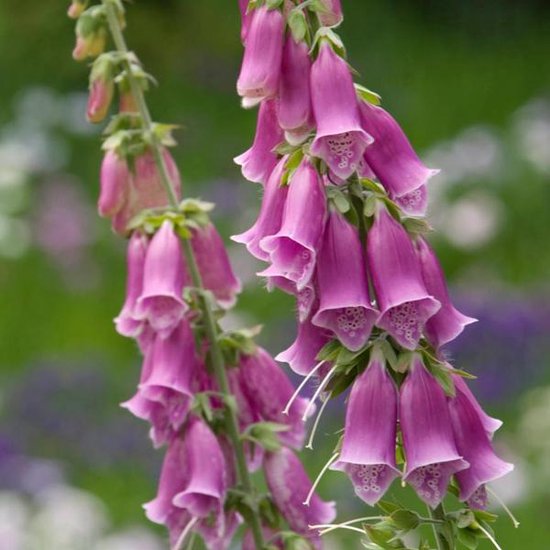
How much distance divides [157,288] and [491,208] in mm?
4085

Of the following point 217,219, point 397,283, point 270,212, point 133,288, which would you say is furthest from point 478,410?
point 217,219

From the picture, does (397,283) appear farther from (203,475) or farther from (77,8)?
(77,8)

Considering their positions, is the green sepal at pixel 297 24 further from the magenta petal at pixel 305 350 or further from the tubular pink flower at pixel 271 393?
the tubular pink flower at pixel 271 393

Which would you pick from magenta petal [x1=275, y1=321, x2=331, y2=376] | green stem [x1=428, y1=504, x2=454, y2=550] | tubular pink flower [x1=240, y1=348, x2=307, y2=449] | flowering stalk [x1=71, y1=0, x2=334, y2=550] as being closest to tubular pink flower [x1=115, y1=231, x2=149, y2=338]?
flowering stalk [x1=71, y1=0, x2=334, y2=550]

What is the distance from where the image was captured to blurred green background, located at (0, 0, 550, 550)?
4.17m

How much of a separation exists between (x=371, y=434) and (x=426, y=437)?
0.17ft

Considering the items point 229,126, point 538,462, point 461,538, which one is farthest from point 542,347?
point 461,538

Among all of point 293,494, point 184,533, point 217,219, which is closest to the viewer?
point 184,533

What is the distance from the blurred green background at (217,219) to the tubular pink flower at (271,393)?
6.63 feet

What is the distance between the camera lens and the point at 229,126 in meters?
7.08

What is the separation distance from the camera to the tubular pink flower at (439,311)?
1268 millimetres

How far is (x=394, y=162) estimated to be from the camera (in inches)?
50.4

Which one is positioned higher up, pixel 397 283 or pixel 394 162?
pixel 394 162

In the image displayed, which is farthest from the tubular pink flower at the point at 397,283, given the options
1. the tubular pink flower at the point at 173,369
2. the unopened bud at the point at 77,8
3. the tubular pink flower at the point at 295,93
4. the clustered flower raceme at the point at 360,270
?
the unopened bud at the point at 77,8
